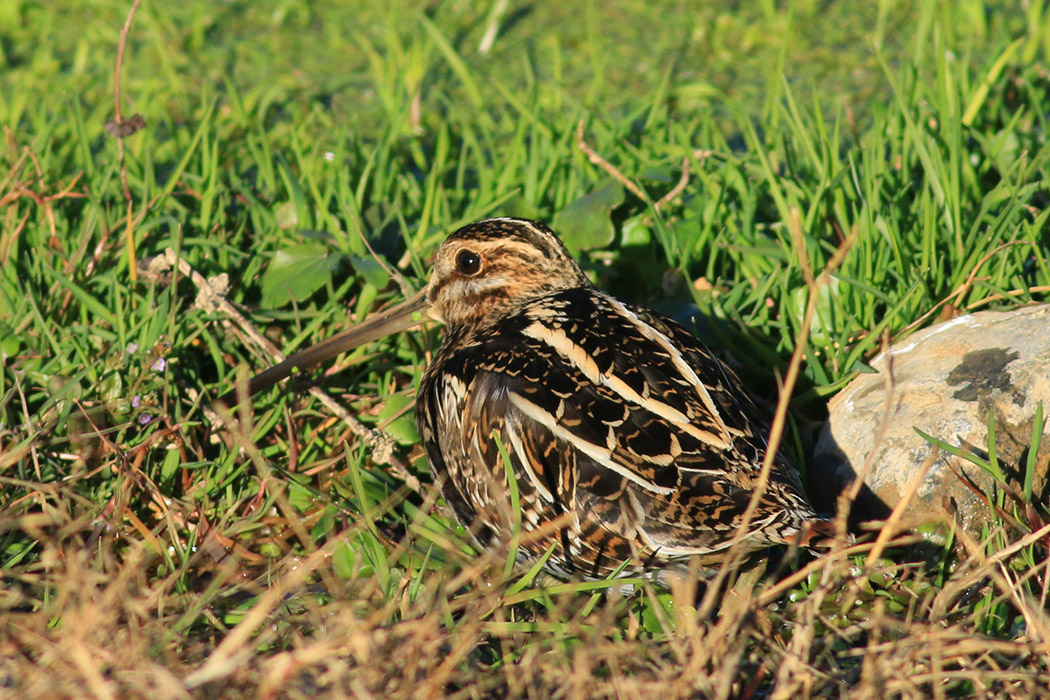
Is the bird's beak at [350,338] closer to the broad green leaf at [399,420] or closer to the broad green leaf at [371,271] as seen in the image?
the broad green leaf at [371,271]

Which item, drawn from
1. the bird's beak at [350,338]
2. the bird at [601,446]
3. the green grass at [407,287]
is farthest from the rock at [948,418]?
the bird's beak at [350,338]

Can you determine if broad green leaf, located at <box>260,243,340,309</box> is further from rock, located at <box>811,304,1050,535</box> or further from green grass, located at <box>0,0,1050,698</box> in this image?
rock, located at <box>811,304,1050,535</box>

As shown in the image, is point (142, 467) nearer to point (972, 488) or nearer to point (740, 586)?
point (740, 586)

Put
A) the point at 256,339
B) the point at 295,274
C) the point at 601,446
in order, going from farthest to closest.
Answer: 1. the point at 295,274
2. the point at 256,339
3. the point at 601,446

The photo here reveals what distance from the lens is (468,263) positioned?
3.68m

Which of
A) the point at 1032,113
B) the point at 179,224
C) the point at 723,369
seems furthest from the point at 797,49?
the point at 179,224

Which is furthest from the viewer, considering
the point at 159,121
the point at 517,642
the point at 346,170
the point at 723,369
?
the point at 159,121

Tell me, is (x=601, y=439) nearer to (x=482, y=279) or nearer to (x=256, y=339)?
(x=482, y=279)

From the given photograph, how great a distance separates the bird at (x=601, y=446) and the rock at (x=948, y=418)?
0.34m

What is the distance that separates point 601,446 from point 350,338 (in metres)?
1.12

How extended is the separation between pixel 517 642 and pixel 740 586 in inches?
25.5

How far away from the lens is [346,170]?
4.49 m

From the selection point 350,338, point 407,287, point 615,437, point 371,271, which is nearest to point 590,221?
point 407,287

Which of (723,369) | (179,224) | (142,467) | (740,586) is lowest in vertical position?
(740,586)
